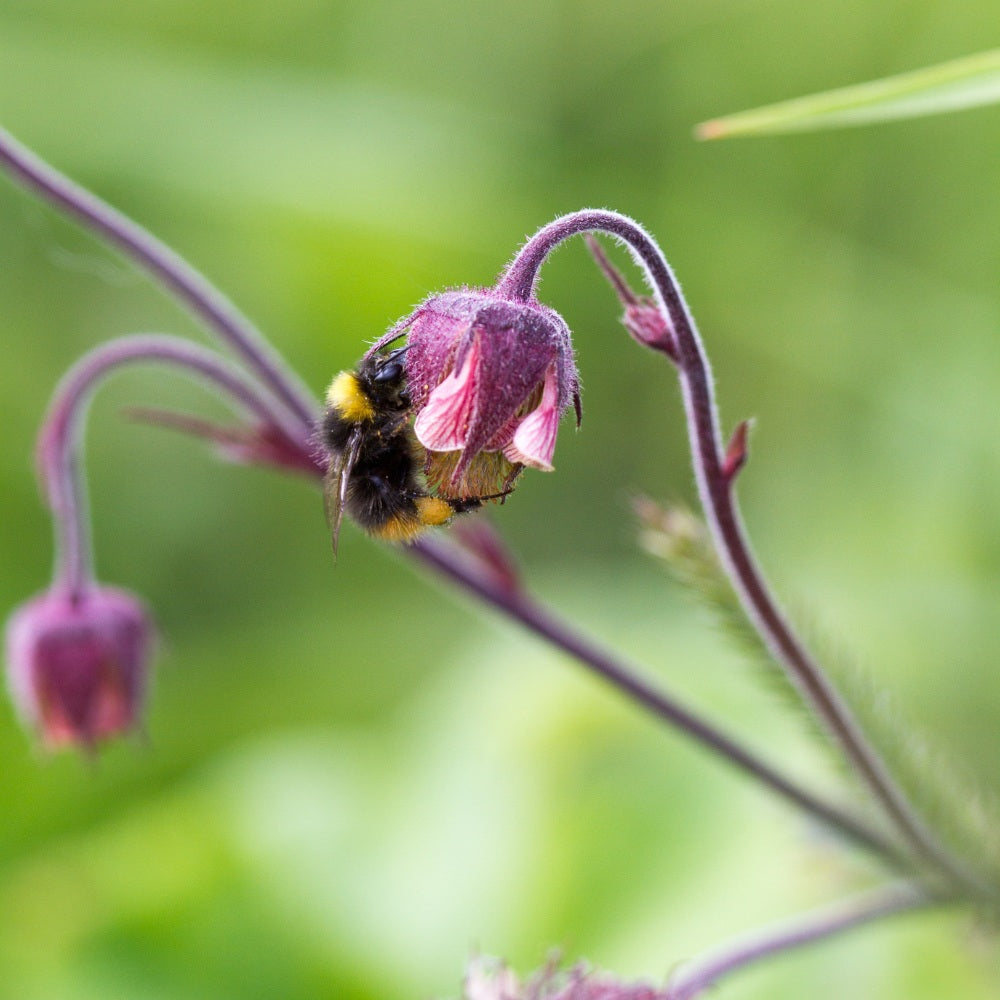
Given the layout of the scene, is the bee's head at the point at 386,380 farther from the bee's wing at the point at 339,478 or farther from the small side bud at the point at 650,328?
the small side bud at the point at 650,328

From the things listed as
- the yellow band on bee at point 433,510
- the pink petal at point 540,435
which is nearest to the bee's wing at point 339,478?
the yellow band on bee at point 433,510

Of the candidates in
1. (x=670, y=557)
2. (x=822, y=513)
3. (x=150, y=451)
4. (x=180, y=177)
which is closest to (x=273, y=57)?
(x=180, y=177)

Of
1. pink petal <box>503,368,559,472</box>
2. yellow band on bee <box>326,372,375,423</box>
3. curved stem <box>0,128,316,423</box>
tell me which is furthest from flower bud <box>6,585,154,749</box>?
pink petal <box>503,368,559,472</box>

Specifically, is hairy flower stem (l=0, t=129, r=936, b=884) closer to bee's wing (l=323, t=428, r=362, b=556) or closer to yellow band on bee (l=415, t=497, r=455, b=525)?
bee's wing (l=323, t=428, r=362, b=556)

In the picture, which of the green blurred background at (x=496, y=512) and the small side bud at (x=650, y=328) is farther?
the green blurred background at (x=496, y=512)

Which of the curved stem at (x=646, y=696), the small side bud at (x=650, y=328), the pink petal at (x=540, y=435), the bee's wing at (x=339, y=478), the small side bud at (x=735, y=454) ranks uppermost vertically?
the small side bud at (x=650, y=328)

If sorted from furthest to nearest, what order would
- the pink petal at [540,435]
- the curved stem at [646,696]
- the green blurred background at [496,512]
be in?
1. the green blurred background at [496,512]
2. the curved stem at [646,696]
3. the pink petal at [540,435]

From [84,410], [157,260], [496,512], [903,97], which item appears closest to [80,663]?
[84,410]
